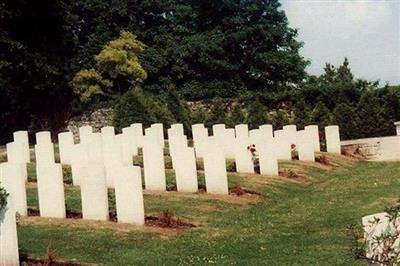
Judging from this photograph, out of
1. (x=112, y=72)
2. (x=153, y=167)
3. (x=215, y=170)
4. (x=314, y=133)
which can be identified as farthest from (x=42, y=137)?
(x=112, y=72)

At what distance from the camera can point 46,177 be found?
13.5m

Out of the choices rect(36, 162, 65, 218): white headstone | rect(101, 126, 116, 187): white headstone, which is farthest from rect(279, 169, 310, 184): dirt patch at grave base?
rect(36, 162, 65, 218): white headstone

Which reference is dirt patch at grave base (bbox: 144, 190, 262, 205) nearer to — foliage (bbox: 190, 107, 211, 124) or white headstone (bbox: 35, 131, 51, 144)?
white headstone (bbox: 35, 131, 51, 144)

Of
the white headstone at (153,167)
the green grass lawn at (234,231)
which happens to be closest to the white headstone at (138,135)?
the green grass lawn at (234,231)

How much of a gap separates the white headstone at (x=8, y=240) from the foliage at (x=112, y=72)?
37.9 m

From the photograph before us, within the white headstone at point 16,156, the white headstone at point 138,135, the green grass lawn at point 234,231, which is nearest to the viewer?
the green grass lawn at point 234,231

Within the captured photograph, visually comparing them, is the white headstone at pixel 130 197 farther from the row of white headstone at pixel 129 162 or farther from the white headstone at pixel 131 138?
the white headstone at pixel 131 138

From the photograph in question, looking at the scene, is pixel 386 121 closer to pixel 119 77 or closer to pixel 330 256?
pixel 119 77

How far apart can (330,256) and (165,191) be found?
7.34m

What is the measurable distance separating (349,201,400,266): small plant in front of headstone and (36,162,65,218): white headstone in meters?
7.17

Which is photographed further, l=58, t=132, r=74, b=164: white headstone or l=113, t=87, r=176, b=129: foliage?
l=113, t=87, r=176, b=129: foliage

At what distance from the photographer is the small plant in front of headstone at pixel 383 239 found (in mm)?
7438

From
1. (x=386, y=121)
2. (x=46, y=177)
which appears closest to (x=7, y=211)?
(x=46, y=177)

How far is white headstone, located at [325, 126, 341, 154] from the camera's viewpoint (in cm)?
2689
